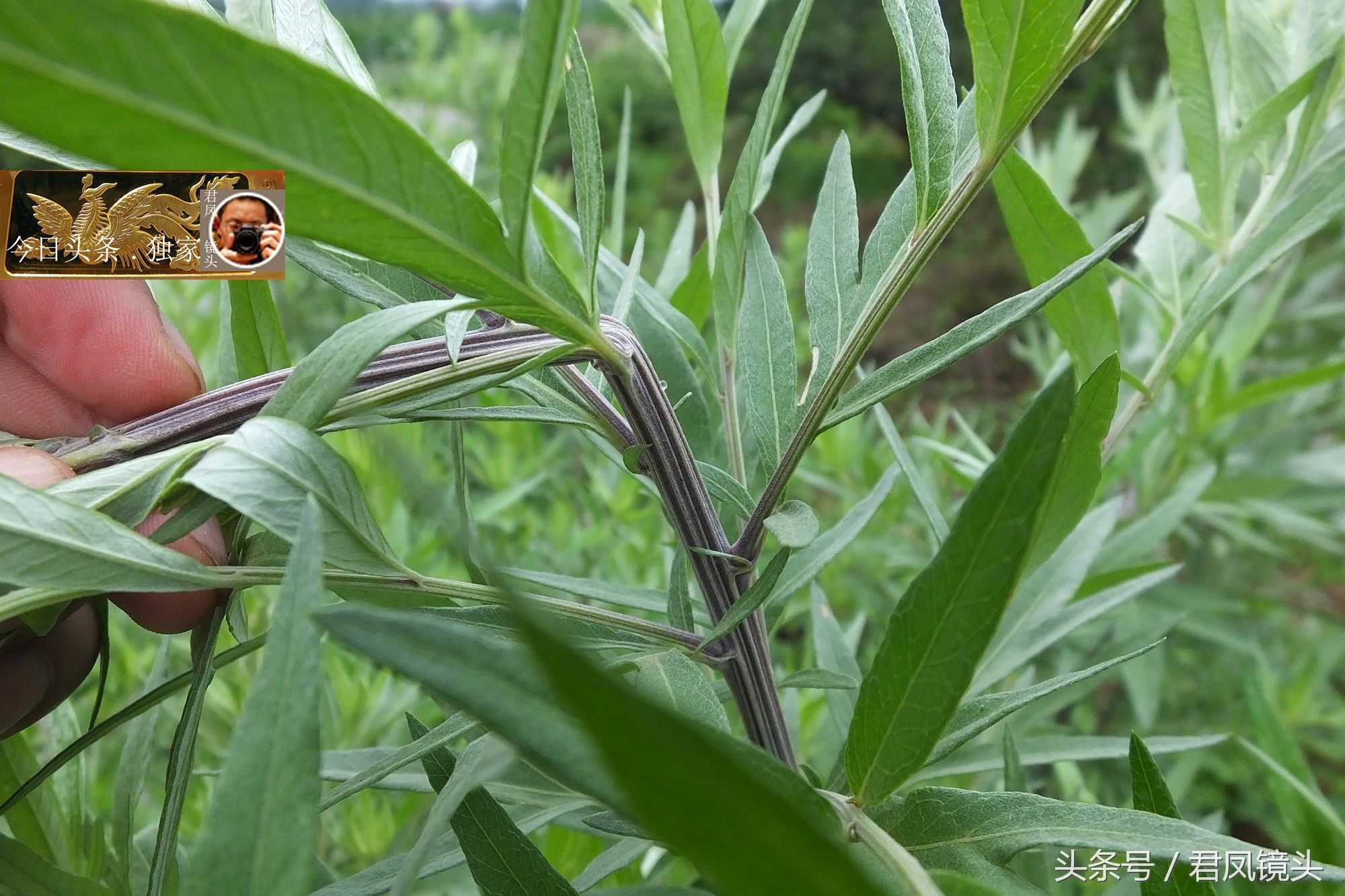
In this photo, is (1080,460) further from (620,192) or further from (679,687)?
(620,192)

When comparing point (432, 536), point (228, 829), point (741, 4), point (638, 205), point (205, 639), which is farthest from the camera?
point (638, 205)

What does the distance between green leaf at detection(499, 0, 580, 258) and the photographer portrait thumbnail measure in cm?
7

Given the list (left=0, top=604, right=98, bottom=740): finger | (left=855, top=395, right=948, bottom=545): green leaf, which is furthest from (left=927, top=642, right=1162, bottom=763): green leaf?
(left=0, top=604, right=98, bottom=740): finger

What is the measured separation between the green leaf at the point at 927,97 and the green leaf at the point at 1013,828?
0.18 metres

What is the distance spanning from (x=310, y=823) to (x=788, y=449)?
0.58ft

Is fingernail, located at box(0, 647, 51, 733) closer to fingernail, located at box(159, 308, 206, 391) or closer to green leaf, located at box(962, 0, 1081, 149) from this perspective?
fingernail, located at box(159, 308, 206, 391)

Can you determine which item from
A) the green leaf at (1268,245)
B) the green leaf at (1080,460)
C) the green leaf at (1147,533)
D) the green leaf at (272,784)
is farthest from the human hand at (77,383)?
the green leaf at (1147,533)

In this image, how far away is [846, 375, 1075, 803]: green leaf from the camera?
188mm

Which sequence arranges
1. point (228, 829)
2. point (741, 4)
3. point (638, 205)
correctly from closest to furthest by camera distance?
point (228, 829) < point (741, 4) < point (638, 205)

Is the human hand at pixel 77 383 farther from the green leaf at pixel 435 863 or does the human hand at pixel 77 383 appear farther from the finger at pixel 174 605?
the green leaf at pixel 435 863

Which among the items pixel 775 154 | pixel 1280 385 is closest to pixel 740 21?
pixel 775 154

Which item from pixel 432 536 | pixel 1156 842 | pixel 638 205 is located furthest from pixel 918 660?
pixel 638 205

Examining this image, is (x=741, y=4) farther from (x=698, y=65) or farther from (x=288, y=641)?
(x=288, y=641)

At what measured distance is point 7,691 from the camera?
376mm
